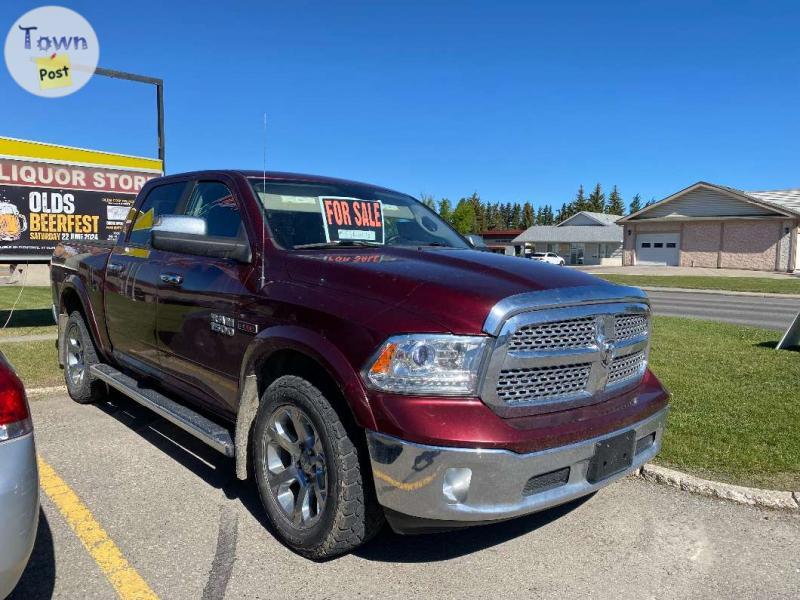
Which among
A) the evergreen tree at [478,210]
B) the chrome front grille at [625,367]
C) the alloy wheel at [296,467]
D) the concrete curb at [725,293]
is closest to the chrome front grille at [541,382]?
the chrome front grille at [625,367]

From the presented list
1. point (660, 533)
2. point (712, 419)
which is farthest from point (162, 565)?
point (712, 419)

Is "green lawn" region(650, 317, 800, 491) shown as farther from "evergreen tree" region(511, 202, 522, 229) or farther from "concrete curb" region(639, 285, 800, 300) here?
"evergreen tree" region(511, 202, 522, 229)

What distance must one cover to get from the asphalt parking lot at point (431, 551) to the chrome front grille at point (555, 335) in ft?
3.73

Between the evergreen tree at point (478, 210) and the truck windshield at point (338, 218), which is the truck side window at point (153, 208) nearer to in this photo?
the truck windshield at point (338, 218)

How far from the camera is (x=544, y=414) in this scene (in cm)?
275

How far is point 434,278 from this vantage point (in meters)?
2.90

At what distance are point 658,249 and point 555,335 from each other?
4808cm

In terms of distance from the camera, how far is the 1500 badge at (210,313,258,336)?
11.0ft

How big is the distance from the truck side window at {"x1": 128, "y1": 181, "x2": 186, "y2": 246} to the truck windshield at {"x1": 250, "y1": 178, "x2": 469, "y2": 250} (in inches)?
43.6

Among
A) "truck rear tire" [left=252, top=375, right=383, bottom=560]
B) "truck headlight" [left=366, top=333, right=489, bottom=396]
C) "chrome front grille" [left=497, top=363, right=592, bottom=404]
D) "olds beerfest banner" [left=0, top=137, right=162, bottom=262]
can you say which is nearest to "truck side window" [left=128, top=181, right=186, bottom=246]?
"truck rear tire" [left=252, top=375, right=383, bottom=560]

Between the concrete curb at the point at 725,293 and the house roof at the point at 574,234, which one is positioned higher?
the house roof at the point at 574,234

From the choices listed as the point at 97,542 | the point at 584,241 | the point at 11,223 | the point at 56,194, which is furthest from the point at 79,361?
the point at 584,241

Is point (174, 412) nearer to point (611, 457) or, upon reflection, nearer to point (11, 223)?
point (611, 457)

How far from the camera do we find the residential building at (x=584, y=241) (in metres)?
61.7
